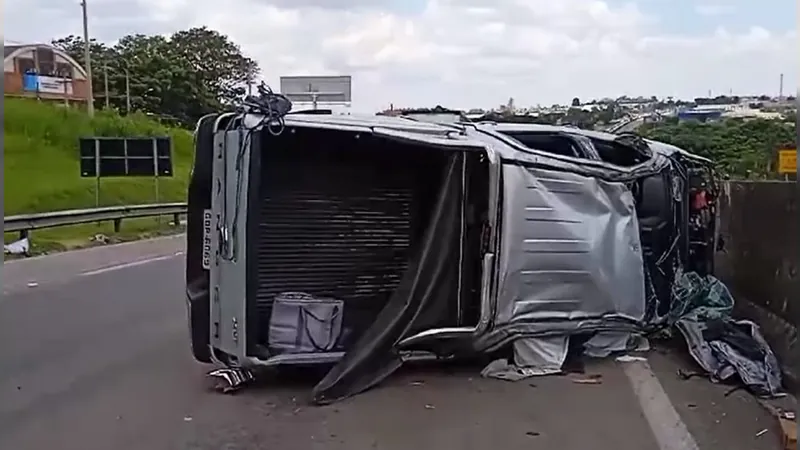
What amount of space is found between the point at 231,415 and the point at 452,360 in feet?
7.41

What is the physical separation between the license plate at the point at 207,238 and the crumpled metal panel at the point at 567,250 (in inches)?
80.0

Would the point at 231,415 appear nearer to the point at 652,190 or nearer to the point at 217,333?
the point at 217,333

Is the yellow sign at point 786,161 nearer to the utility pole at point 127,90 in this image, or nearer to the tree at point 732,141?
the tree at point 732,141

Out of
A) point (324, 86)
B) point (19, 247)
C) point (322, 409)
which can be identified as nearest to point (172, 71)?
point (324, 86)

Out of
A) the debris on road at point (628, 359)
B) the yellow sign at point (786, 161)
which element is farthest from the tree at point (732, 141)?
the debris on road at point (628, 359)

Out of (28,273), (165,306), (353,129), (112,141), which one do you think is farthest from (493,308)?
(112,141)

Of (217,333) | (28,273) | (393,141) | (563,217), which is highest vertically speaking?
(393,141)

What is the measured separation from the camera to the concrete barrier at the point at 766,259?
8609mm

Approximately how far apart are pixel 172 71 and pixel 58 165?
30605 mm

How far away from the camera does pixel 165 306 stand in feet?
41.3

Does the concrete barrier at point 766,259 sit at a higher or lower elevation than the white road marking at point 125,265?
higher

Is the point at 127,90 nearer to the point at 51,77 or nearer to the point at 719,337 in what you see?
the point at 51,77

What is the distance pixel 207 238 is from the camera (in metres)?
7.78

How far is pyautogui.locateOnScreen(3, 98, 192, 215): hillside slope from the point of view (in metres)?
31.8
